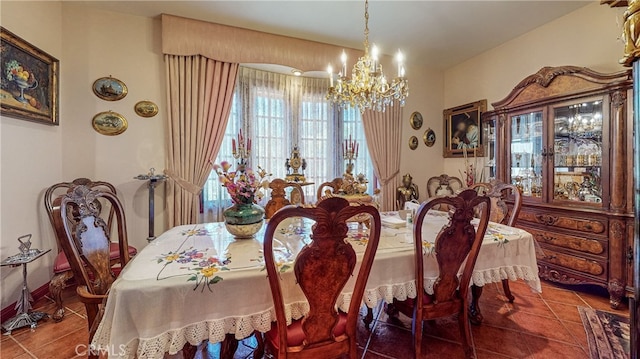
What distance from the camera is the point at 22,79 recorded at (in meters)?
2.12

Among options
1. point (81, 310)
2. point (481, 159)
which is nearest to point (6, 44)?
point (81, 310)

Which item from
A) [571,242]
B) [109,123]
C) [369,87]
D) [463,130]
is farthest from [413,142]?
[109,123]

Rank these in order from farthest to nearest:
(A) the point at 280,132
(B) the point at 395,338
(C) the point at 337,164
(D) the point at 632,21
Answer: (C) the point at 337,164
(A) the point at 280,132
(B) the point at 395,338
(D) the point at 632,21

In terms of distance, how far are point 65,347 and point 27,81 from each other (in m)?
2.16

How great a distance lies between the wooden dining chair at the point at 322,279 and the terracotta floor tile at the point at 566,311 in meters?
2.01

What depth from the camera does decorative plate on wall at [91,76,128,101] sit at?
2684 millimetres

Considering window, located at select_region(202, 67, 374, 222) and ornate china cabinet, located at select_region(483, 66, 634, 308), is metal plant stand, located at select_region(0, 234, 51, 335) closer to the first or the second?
window, located at select_region(202, 67, 374, 222)

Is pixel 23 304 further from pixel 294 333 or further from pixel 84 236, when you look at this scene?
pixel 294 333

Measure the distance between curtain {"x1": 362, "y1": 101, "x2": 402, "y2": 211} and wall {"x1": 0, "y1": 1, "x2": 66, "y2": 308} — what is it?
11.7 ft

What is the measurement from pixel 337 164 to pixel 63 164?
3.15 meters

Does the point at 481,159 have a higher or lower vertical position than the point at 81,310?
higher

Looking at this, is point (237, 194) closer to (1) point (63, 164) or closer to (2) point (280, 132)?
(2) point (280, 132)

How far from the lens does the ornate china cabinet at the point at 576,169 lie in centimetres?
213

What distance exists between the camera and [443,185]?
13.8 feet
